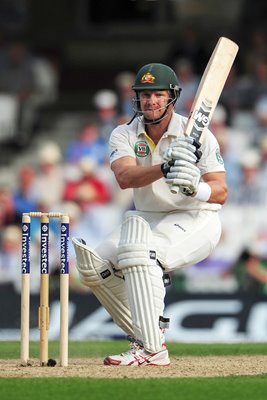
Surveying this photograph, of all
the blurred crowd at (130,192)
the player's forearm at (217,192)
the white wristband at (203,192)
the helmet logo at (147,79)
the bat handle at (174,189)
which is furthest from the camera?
the blurred crowd at (130,192)

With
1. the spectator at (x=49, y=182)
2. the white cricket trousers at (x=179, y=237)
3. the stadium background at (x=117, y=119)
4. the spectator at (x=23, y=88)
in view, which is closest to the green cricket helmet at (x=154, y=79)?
the white cricket trousers at (x=179, y=237)

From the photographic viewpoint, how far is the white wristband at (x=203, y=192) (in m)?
7.03

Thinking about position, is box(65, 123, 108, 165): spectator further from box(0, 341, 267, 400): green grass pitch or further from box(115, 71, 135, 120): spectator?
box(0, 341, 267, 400): green grass pitch

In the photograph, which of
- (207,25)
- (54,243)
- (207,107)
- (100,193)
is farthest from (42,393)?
(207,25)

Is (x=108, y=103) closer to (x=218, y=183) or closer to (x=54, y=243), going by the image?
(x=54, y=243)

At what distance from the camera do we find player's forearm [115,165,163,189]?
23.0 feet

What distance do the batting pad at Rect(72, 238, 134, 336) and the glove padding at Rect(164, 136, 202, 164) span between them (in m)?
0.80

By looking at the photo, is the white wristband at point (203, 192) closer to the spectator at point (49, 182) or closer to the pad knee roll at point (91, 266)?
the pad knee roll at point (91, 266)

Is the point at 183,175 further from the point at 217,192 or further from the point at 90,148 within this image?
the point at 90,148

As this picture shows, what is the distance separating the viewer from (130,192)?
42.9 feet

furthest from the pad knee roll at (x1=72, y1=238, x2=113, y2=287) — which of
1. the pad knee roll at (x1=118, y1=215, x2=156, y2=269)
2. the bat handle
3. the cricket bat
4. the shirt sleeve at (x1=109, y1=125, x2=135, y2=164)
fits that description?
the cricket bat

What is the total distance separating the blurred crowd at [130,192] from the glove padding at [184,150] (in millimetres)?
4757

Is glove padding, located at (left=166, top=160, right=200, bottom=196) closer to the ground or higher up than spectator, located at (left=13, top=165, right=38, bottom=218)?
closer to the ground

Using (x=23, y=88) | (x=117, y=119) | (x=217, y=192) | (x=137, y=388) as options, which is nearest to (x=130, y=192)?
(x=117, y=119)
